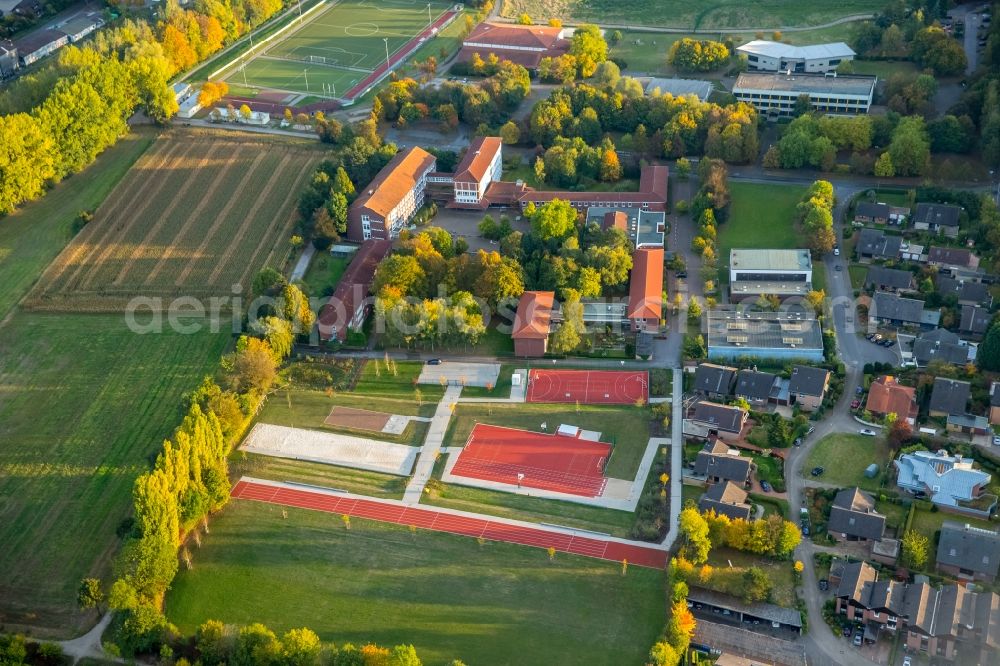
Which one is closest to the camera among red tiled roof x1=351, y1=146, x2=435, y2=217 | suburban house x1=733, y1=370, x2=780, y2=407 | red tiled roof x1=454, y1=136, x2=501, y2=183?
suburban house x1=733, y1=370, x2=780, y2=407

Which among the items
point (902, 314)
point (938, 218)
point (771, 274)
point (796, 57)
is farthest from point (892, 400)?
point (796, 57)

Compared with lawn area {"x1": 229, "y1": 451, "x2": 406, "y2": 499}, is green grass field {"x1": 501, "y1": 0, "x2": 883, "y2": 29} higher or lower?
higher

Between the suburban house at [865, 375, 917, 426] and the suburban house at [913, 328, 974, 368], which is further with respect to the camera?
the suburban house at [913, 328, 974, 368]

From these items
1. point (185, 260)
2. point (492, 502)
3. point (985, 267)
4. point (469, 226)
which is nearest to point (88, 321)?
point (185, 260)

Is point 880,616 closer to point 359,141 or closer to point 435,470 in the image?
point 435,470

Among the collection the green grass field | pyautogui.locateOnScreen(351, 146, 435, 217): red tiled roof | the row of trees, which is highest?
the green grass field

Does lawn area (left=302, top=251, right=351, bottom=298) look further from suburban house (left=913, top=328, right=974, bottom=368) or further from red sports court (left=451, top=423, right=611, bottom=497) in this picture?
suburban house (left=913, top=328, right=974, bottom=368)

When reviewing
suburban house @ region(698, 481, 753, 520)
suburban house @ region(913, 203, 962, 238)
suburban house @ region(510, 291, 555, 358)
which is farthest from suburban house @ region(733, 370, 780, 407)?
suburban house @ region(913, 203, 962, 238)
